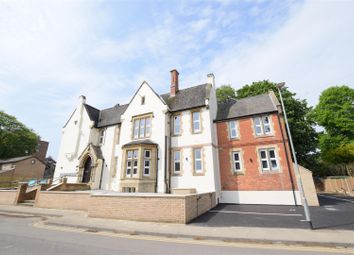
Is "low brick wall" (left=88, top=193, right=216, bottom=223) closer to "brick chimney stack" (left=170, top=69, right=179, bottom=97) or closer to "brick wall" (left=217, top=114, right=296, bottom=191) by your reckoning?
"brick wall" (left=217, top=114, right=296, bottom=191)

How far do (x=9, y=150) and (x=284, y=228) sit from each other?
62.9m

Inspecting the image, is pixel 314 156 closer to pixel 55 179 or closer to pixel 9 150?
pixel 55 179

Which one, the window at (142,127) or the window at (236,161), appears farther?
the window at (142,127)

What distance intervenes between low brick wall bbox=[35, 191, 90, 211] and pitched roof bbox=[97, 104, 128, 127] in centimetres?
972

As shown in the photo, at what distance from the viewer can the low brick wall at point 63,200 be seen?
13.7 metres

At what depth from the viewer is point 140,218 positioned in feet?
32.4

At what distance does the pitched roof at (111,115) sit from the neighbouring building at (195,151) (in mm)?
1017

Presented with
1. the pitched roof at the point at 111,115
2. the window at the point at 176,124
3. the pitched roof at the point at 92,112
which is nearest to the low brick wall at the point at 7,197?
the pitched roof at the point at 111,115

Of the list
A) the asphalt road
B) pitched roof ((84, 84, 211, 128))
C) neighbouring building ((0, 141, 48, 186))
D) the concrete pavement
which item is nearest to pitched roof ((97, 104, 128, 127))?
pitched roof ((84, 84, 211, 128))

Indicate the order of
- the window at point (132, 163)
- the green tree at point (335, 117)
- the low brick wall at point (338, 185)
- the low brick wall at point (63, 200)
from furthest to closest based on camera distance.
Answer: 1. the green tree at point (335, 117)
2. the low brick wall at point (338, 185)
3. the window at point (132, 163)
4. the low brick wall at point (63, 200)

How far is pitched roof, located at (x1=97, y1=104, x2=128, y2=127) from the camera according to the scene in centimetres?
2260

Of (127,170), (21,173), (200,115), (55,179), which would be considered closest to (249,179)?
(200,115)

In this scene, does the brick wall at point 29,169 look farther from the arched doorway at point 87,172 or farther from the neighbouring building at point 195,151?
the arched doorway at point 87,172

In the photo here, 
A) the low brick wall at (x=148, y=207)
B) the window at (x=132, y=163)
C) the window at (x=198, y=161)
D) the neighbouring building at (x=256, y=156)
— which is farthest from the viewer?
A: the window at (x=132, y=163)
